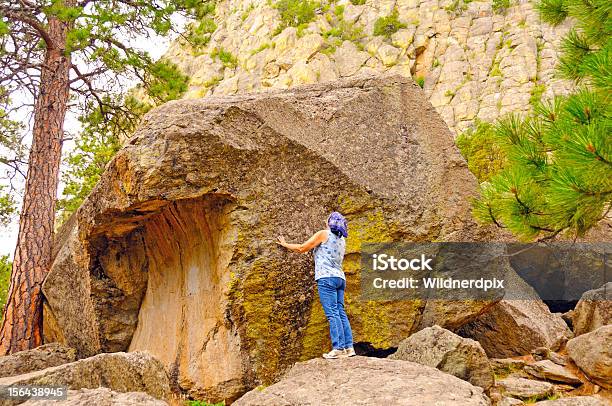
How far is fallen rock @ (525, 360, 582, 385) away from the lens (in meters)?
6.86

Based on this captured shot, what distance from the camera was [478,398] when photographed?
462cm

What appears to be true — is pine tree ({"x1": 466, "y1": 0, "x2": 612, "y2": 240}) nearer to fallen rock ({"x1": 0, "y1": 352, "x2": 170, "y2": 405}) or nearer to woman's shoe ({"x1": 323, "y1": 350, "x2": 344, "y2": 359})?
woman's shoe ({"x1": 323, "y1": 350, "x2": 344, "y2": 359})

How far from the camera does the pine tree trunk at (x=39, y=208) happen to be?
31.4 feet

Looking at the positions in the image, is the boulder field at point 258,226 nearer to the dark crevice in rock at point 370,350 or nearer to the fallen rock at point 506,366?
the dark crevice in rock at point 370,350

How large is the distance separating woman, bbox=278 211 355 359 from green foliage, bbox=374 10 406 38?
49.8 m

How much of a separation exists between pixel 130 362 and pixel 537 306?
24.7 ft

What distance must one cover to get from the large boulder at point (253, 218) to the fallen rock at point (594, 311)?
2.44m

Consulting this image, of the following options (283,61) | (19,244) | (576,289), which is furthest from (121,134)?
(283,61)

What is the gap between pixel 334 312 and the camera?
6023 millimetres

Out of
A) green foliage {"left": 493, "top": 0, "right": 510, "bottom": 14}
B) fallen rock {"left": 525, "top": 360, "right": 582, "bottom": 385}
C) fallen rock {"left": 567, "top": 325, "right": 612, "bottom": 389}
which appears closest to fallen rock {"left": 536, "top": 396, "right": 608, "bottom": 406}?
fallen rock {"left": 567, "top": 325, "right": 612, "bottom": 389}

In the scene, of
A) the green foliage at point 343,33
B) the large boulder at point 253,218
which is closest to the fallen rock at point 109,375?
the large boulder at point 253,218

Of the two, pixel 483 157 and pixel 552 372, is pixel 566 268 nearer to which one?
pixel 483 157

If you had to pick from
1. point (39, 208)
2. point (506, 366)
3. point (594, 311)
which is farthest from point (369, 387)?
point (39, 208)

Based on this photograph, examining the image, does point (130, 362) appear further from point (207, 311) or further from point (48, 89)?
point (48, 89)
